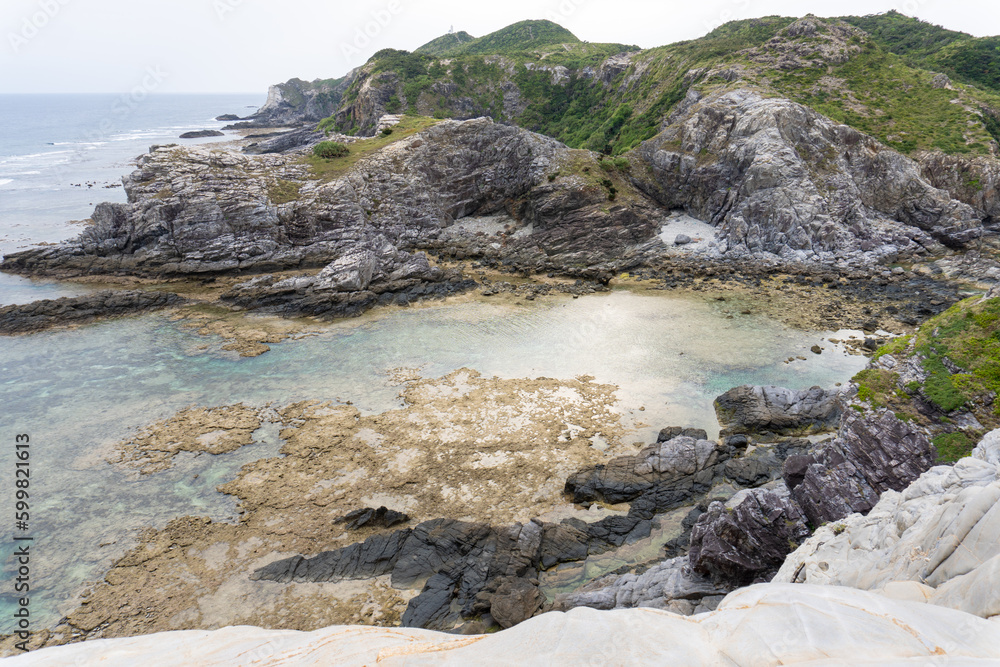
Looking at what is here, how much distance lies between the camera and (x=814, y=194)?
44.8 m

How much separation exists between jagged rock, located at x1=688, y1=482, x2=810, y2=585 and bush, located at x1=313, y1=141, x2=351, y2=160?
56465 millimetres

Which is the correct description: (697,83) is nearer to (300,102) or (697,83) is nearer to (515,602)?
(515,602)

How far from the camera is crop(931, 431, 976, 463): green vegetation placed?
38.8 ft

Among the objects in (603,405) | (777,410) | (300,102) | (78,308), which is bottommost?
(603,405)

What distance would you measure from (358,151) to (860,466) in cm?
5853

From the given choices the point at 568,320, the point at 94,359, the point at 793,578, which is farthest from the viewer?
the point at 568,320

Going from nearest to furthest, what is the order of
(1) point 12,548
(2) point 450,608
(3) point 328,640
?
(3) point 328,640
(2) point 450,608
(1) point 12,548

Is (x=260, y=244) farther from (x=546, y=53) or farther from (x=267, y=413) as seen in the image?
(x=546, y=53)

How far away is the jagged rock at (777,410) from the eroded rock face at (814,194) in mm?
25495

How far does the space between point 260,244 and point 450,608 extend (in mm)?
42642

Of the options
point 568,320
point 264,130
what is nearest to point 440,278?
point 568,320

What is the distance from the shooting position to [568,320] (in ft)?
120

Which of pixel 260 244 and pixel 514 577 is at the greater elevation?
pixel 260 244

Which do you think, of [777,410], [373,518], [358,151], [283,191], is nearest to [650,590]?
[373,518]
